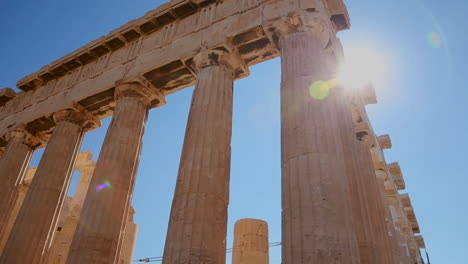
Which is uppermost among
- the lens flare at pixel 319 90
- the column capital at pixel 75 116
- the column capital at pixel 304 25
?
the column capital at pixel 304 25

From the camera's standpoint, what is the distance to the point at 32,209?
57.5ft

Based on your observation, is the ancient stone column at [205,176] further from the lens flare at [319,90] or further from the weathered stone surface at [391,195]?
the weathered stone surface at [391,195]

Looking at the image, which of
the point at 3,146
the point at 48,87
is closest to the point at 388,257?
the point at 48,87

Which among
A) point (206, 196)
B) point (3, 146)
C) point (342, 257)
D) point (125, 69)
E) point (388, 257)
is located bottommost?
point (342, 257)

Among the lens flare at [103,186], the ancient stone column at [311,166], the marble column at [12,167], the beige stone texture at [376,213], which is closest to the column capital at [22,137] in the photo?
the marble column at [12,167]

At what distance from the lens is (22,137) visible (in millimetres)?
22344

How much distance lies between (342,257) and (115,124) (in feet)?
39.5

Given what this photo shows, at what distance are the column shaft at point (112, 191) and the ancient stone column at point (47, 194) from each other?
162 inches

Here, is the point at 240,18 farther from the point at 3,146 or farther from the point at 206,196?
the point at 3,146

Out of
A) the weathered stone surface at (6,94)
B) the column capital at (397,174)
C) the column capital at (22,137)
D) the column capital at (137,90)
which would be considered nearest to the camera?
the column capital at (137,90)

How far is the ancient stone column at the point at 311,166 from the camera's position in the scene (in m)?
8.88

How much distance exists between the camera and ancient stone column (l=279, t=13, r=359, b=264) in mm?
8883

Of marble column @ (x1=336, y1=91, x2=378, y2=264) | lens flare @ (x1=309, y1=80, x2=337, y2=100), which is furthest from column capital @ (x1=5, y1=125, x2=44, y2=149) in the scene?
marble column @ (x1=336, y1=91, x2=378, y2=264)

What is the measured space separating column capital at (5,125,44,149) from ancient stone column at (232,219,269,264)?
1350cm
